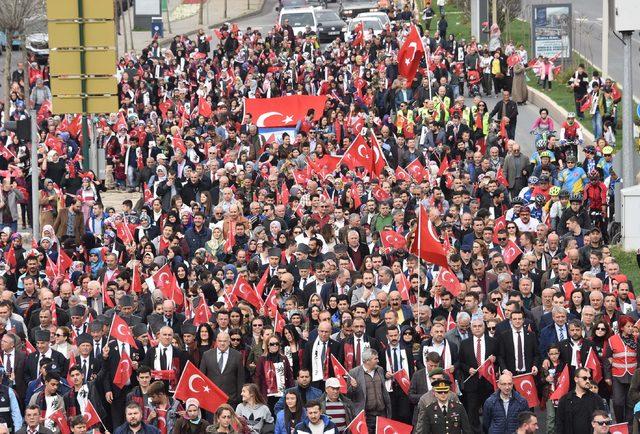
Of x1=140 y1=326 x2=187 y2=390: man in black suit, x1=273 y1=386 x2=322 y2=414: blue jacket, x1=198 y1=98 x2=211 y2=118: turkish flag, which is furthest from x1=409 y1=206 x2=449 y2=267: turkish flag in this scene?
x1=198 y1=98 x2=211 y2=118: turkish flag

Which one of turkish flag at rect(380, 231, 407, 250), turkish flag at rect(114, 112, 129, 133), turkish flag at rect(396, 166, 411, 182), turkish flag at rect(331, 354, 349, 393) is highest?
turkish flag at rect(331, 354, 349, 393)

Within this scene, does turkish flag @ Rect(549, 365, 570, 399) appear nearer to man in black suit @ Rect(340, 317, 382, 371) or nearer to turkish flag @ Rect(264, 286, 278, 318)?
man in black suit @ Rect(340, 317, 382, 371)

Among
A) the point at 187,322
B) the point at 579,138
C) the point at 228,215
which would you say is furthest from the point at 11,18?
the point at 187,322

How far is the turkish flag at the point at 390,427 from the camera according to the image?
1819 centimetres

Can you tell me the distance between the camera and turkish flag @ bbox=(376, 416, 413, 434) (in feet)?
59.7

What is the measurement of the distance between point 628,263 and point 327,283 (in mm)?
6708

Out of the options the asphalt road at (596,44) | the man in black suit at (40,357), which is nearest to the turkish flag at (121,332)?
the man in black suit at (40,357)

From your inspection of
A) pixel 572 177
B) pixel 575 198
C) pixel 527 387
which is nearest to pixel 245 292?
pixel 527 387

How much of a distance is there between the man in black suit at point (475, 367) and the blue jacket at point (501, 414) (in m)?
1.22

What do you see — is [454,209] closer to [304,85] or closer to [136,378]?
[136,378]

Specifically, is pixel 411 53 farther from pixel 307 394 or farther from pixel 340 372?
pixel 307 394

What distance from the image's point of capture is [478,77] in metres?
43.9

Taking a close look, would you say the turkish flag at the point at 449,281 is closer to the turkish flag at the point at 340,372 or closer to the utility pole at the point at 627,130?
the turkish flag at the point at 340,372

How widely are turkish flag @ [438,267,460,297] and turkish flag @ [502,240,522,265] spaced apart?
1784mm
